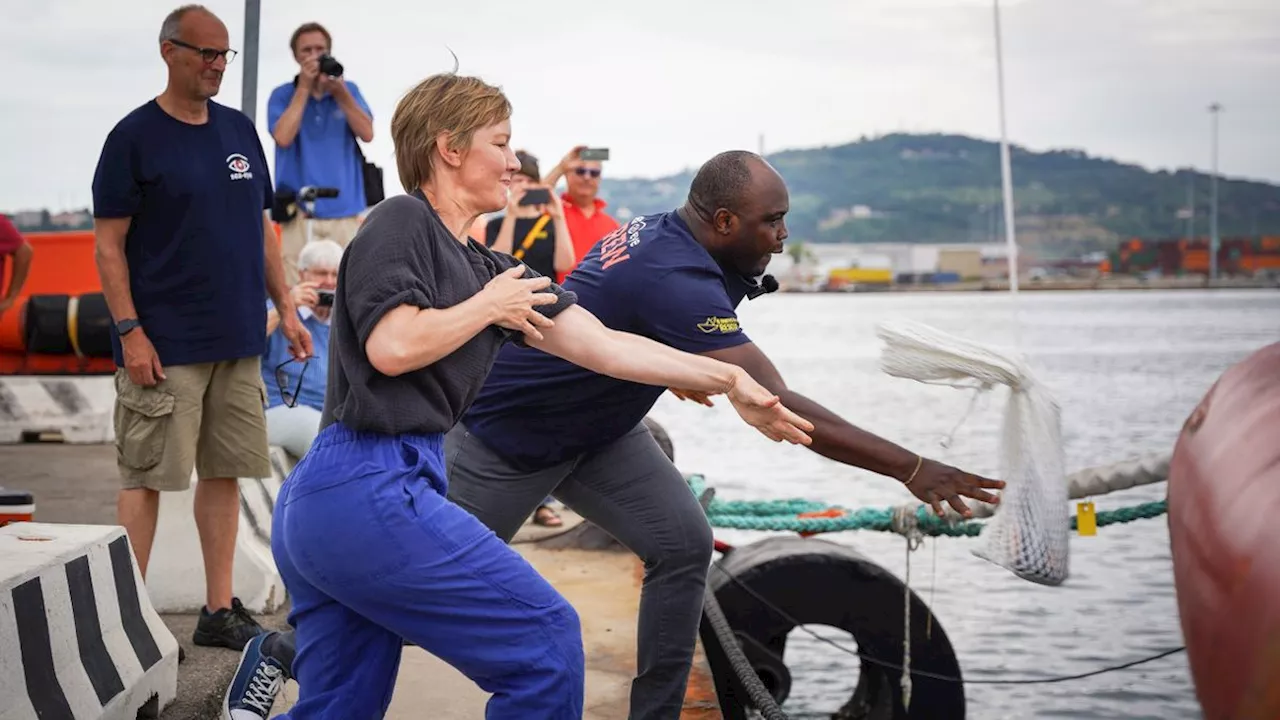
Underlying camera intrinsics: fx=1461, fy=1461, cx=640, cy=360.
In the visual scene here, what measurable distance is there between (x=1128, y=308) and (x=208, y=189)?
102572 mm

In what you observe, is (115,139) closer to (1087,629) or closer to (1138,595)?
(1087,629)

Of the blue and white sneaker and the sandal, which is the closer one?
the blue and white sneaker

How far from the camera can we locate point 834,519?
632 cm

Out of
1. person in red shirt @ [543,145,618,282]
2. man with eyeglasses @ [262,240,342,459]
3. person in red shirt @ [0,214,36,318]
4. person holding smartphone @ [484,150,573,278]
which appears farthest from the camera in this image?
person in red shirt @ [0,214,36,318]

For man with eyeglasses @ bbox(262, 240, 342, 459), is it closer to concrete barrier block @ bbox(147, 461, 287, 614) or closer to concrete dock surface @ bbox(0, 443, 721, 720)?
concrete barrier block @ bbox(147, 461, 287, 614)

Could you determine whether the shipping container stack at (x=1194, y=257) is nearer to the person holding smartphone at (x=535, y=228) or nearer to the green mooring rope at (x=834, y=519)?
the person holding smartphone at (x=535, y=228)

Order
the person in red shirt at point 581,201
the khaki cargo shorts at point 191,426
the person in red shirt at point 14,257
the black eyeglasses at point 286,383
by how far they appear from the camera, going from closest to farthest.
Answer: the khaki cargo shorts at point 191,426, the black eyeglasses at point 286,383, the person in red shirt at point 581,201, the person in red shirt at point 14,257

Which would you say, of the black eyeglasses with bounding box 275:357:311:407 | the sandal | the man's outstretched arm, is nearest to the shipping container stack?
the sandal

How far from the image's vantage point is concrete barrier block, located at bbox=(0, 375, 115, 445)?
37.2 feet

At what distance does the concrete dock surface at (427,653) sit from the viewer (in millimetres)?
5180

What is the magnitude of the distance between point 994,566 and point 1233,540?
A: 25.7 ft

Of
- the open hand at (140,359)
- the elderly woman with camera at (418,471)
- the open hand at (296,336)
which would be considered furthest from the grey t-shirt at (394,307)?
the open hand at (296,336)

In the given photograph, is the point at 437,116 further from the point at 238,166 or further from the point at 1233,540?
the point at 238,166

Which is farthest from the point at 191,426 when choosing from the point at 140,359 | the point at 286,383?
the point at 286,383
